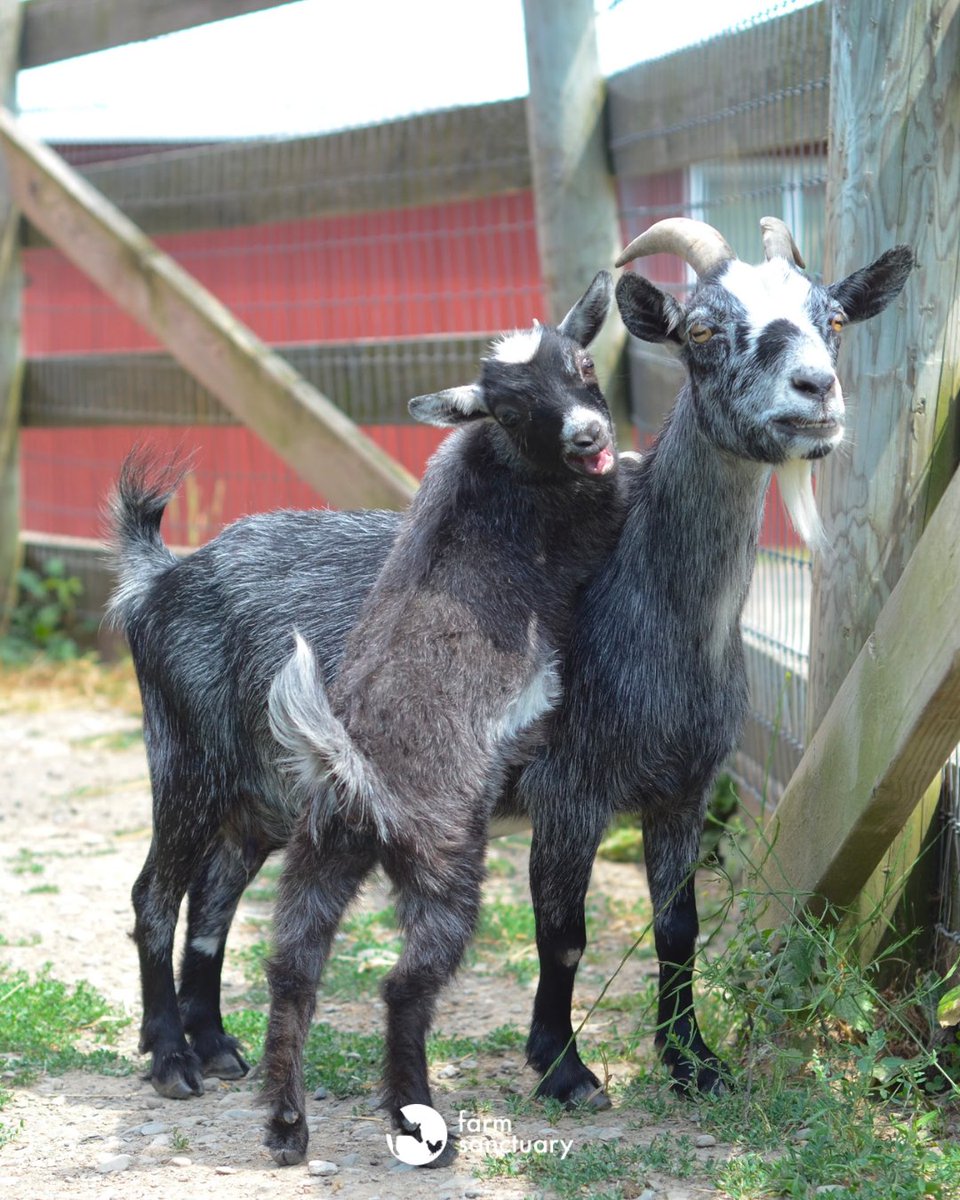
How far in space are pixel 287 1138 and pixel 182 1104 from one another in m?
0.55

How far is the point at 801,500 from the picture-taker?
128 inches

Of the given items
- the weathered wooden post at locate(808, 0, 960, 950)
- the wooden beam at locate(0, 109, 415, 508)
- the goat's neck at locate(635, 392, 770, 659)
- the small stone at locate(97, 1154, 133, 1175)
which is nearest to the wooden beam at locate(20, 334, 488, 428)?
the wooden beam at locate(0, 109, 415, 508)

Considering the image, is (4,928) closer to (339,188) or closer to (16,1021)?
(16,1021)

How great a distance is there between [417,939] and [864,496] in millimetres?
1326

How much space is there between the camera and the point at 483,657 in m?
3.19

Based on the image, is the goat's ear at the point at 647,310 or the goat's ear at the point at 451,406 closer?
the goat's ear at the point at 647,310

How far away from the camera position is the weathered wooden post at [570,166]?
5.17m

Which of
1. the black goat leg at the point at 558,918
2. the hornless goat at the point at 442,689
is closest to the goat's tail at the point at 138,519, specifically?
the hornless goat at the point at 442,689

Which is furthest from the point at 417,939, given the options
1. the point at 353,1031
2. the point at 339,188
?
the point at 339,188

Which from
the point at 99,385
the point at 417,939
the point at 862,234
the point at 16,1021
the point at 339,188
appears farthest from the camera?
the point at 99,385

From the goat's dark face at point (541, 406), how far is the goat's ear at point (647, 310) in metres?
0.18

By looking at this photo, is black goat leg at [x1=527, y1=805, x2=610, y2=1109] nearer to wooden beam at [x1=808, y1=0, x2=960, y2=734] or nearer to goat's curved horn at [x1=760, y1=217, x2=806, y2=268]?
wooden beam at [x1=808, y1=0, x2=960, y2=734]

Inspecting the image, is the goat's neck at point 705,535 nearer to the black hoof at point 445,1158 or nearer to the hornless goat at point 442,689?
the hornless goat at point 442,689

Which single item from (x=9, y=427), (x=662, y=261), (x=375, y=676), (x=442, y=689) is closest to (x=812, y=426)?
(x=442, y=689)
